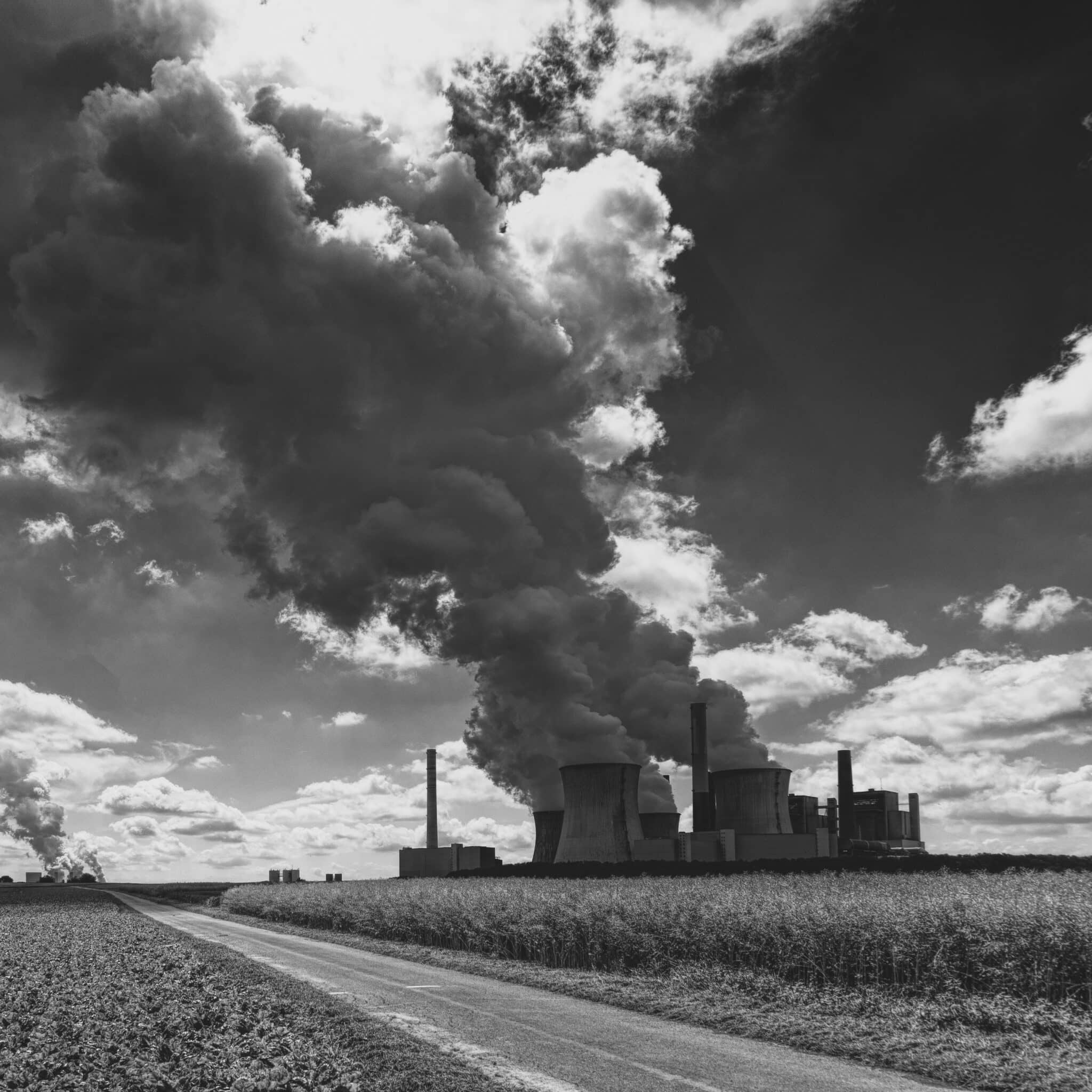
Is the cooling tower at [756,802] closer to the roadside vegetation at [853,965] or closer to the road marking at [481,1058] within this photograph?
the roadside vegetation at [853,965]

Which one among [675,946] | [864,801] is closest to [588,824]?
[864,801]

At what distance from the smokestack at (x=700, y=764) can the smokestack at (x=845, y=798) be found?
17.6m

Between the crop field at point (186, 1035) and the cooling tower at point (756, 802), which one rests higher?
the cooling tower at point (756, 802)

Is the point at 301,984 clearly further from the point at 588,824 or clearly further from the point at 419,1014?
the point at 588,824

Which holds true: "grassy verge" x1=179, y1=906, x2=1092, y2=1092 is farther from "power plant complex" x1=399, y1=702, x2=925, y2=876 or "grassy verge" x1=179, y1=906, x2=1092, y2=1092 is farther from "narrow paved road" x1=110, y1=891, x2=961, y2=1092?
"power plant complex" x1=399, y1=702, x2=925, y2=876

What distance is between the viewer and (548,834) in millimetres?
79938

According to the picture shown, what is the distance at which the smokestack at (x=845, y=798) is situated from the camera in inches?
3583

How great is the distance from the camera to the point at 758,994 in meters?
18.7

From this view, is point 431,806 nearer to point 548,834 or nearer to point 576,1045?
point 548,834

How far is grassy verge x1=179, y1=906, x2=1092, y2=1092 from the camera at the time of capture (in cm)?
1274

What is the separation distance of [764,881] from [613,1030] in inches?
1009

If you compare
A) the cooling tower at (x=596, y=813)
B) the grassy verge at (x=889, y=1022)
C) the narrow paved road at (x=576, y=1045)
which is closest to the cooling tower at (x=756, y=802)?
the cooling tower at (x=596, y=813)

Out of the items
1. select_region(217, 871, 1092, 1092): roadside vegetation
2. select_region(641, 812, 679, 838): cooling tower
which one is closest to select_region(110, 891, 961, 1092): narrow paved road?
select_region(217, 871, 1092, 1092): roadside vegetation

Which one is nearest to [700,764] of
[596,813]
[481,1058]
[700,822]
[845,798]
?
[700,822]
